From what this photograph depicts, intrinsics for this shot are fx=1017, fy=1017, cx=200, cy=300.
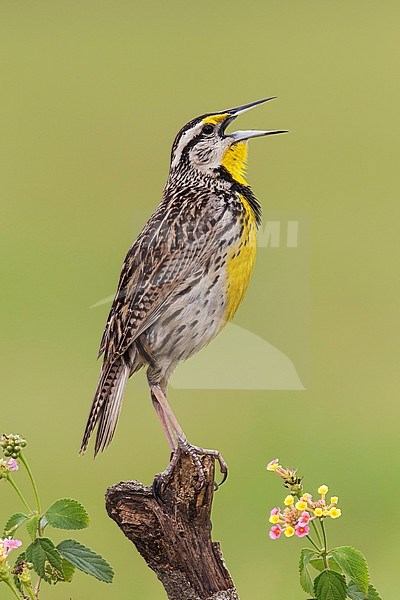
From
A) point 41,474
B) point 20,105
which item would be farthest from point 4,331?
point 20,105

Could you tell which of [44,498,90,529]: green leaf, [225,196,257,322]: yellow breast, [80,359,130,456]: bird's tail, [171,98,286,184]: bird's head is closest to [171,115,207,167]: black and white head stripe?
[171,98,286,184]: bird's head

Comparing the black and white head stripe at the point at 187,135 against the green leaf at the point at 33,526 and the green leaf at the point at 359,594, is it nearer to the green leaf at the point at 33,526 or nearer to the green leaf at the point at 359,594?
the green leaf at the point at 33,526

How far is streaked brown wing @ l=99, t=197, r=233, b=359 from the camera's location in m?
1.46

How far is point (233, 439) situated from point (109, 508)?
37 cm

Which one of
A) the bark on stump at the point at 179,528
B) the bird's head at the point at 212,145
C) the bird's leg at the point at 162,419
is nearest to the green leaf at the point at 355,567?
the bark on stump at the point at 179,528

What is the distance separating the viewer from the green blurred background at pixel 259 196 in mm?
1745

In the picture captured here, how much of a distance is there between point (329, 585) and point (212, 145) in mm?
651

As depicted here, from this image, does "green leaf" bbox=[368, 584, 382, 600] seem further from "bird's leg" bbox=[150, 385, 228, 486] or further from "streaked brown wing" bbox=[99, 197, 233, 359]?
"streaked brown wing" bbox=[99, 197, 233, 359]

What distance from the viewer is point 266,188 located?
1732mm

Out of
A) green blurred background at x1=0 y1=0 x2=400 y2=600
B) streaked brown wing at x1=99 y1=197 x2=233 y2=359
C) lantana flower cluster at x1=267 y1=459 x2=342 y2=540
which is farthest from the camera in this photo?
green blurred background at x1=0 y1=0 x2=400 y2=600

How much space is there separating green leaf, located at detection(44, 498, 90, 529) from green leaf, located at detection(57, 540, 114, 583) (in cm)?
6

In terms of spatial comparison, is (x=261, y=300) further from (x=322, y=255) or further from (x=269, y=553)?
(x=269, y=553)

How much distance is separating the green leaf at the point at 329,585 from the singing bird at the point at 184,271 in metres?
0.21

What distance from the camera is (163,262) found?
4.84ft
